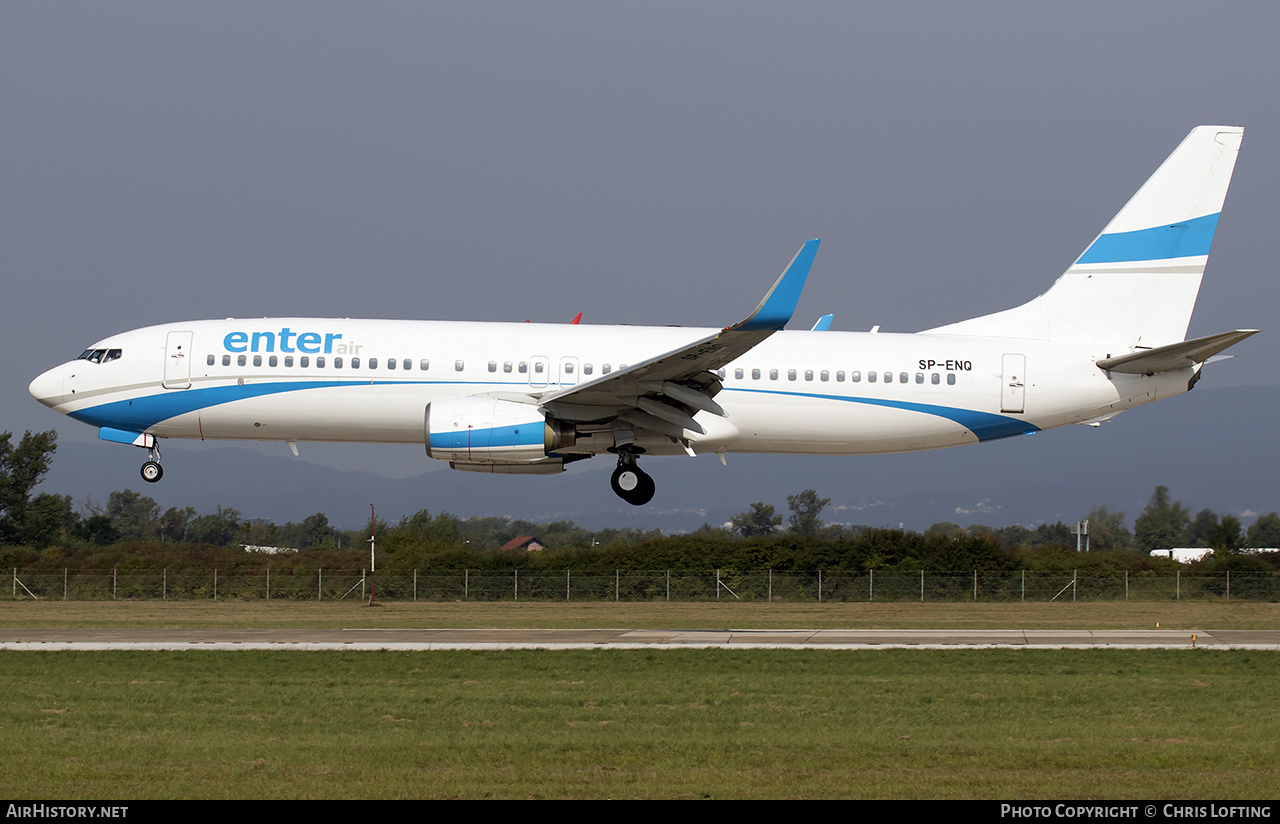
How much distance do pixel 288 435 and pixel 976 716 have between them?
1851cm

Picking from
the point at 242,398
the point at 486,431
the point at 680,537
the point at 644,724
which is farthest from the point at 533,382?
the point at 680,537

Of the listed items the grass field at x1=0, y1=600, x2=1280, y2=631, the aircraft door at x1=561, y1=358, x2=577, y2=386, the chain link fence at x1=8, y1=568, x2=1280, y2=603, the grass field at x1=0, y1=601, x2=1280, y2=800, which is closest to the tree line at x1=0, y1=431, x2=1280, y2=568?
the chain link fence at x1=8, y1=568, x2=1280, y2=603

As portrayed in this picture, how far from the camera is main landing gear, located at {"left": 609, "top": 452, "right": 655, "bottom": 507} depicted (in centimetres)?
2973

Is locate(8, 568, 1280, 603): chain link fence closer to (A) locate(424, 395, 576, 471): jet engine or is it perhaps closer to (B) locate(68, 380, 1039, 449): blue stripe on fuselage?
(B) locate(68, 380, 1039, 449): blue stripe on fuselage

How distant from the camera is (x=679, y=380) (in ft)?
89.9

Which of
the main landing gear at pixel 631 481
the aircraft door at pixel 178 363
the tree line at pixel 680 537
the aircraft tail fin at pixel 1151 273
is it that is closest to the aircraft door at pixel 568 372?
the main landing gear at pixel 631 481

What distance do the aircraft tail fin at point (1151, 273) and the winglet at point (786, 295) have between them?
9147 millimetres

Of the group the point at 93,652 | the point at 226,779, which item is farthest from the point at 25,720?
the point at 93,652

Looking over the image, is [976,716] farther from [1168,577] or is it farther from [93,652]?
[1168,577]

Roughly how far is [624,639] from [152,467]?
500 inches

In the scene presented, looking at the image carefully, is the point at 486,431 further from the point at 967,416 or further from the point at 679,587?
the point at 679,587

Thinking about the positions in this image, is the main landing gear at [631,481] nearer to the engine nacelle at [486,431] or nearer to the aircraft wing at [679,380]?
the aircraft wing at [679,380]

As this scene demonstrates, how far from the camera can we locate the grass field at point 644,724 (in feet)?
41.4

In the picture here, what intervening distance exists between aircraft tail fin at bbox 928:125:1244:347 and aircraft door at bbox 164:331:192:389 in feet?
61.0
